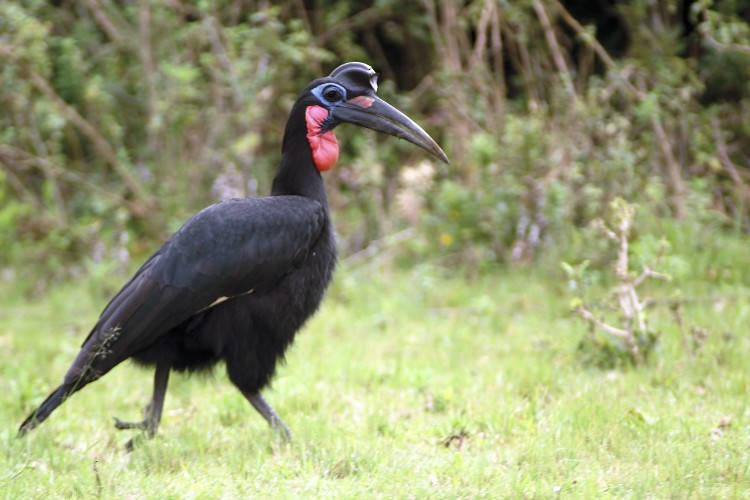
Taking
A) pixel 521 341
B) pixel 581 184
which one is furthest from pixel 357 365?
pixel 581 184

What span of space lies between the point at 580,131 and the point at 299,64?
2.83 m

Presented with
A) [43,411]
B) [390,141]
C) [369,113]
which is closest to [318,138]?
[369,113]

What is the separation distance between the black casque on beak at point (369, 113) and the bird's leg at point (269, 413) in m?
1.30

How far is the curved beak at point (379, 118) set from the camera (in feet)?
13.3

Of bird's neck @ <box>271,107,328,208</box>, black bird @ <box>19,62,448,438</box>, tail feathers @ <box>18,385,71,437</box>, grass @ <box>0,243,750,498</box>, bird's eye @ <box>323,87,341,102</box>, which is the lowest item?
grass @ <box>0,243,750,498</box>

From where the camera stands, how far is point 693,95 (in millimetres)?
7266

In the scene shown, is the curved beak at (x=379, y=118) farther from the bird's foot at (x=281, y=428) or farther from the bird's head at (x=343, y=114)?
the bird's foot at (x=281, y=428)

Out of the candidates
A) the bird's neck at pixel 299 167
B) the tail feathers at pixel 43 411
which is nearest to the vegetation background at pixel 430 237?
the tail feathers at pixel 43 411

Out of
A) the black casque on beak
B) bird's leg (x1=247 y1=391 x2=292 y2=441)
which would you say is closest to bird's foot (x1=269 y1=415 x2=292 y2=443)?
bird's leg (x1=247 y1=391 x2=292 y2=441)

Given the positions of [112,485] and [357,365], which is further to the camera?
[357,365]

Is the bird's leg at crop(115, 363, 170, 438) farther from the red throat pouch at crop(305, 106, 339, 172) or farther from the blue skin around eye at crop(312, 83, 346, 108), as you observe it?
the blue skin around eye at crop(312, 83, 346, 108)

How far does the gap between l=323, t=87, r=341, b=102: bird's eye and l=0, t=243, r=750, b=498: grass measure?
142 cm

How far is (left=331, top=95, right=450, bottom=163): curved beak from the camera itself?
4.04 metres

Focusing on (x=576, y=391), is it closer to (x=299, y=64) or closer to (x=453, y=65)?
(x=453, y=65)
